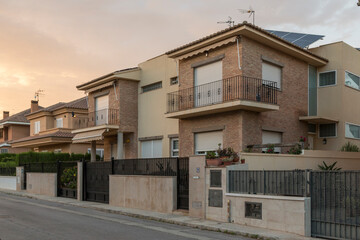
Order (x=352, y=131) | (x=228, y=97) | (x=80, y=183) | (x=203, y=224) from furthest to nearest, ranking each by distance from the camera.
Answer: (x=352, y=131) < (x=80, y=183) < (x=228, y=97) < (x=203, y=224)

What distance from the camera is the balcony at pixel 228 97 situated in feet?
57.7

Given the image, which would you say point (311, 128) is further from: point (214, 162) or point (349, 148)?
point (214, 162)

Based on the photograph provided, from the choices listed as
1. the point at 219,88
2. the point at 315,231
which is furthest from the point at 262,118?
the point at 315,231

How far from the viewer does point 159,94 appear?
24734mm

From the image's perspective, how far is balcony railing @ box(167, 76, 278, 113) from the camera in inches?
701

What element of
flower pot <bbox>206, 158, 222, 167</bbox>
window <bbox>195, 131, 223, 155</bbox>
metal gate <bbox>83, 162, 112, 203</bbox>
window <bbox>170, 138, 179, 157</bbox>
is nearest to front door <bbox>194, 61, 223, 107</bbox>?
window <bbox>195, 131, 223, 155</bbox>

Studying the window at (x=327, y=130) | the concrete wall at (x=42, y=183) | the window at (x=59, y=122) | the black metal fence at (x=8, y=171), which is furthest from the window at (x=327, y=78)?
the window at (x=59, y=122)

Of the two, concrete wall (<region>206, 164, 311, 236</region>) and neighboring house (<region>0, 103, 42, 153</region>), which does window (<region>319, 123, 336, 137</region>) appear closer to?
concrete wall (<region>206, 164, 311, 236</region>)

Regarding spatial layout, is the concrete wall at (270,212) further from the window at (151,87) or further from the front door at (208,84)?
the window at (151,87)

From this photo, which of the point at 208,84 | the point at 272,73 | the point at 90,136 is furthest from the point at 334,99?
the point at 90,136

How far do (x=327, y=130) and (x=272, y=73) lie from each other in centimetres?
499

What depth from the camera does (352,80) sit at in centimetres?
2261

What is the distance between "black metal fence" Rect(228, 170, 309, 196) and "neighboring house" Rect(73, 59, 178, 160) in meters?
11.1

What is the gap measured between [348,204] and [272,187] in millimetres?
2508
